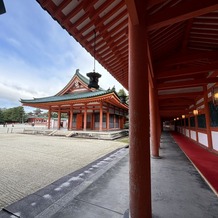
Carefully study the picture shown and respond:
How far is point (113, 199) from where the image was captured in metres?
2.36

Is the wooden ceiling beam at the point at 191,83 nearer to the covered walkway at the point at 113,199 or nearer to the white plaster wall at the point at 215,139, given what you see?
the white plaster wall at the point at 215,139

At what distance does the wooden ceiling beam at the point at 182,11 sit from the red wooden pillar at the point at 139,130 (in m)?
0.21

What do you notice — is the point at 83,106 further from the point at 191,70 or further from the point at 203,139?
the point at 191,70

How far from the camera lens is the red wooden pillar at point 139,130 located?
1.70 meters

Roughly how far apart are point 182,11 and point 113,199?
3.05m

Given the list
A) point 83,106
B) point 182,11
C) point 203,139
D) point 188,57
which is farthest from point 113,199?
point 83,106

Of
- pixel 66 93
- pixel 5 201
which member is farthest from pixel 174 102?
pixel 66 93

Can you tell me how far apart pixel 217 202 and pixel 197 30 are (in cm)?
420

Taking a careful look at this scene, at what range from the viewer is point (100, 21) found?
229cm

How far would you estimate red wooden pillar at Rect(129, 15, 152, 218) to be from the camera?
1695mm

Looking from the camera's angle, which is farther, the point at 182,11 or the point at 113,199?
the point at 113,199

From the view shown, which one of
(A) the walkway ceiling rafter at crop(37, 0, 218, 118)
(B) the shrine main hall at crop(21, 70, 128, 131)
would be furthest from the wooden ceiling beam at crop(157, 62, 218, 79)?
(B) the shrine main hall at crop(21, 70, 128, 131)

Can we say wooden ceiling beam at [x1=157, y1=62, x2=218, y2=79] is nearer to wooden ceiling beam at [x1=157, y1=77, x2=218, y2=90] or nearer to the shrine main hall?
wooden ceiling beam at [x1=157, y1=77, x2=218, y2=90]

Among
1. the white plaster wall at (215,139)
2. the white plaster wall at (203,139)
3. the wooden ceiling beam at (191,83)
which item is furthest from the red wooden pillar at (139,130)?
the white plaster wall at (203,139)
